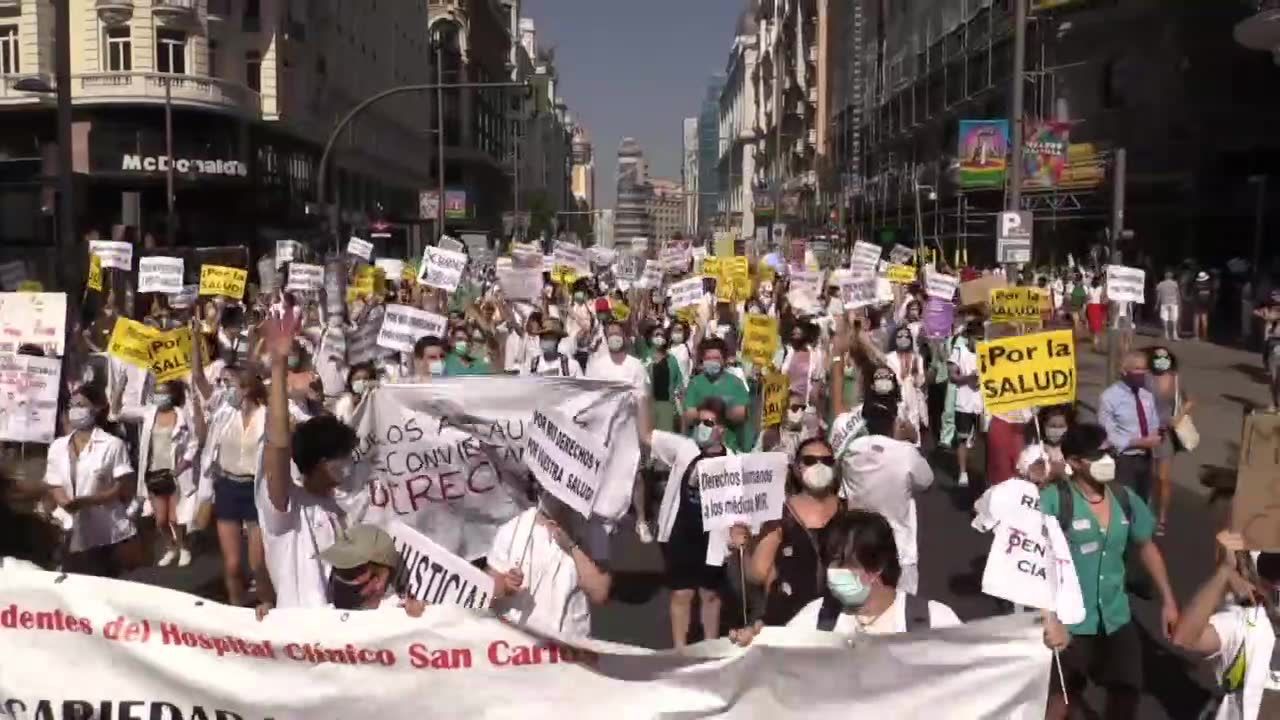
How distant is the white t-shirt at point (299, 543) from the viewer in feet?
17.2

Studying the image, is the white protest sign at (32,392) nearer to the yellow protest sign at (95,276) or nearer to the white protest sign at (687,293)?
the yellow protest sign at (95,276)

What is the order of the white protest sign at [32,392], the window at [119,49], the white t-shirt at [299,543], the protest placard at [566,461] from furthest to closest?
the window at [119,49] < the white protest sign at [32,392] < the protest placard at [566,461] < the white t-shirt at [299,543]

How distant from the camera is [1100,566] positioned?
5602mm

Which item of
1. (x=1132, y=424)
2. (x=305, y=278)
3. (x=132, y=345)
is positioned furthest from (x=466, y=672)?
(x=305, y=278)

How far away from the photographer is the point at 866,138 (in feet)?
206

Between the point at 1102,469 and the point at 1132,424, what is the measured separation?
13.0 ft

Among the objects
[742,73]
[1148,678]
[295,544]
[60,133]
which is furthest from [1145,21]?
[742,73]

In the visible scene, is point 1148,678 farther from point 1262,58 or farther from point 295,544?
point 1262,58

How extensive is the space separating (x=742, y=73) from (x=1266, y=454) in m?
142

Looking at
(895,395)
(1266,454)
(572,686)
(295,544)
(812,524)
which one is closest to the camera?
(572,686)

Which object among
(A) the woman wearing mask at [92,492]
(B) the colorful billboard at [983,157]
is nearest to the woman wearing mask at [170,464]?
(A) the woman wearing mask at [92,492]

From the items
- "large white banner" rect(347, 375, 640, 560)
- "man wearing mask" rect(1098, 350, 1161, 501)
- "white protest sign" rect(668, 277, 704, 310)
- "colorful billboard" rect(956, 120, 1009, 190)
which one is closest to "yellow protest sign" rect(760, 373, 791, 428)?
"large white banner" rect(347, 375, 640, 560)

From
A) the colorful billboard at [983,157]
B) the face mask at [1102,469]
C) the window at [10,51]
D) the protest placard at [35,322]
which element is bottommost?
the face mask at [1102,469]

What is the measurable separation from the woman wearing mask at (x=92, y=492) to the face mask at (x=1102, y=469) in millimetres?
5066
